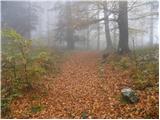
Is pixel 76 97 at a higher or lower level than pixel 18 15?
lower

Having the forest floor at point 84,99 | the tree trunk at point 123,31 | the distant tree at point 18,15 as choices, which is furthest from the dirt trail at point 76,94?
the distant tree at point 18,15

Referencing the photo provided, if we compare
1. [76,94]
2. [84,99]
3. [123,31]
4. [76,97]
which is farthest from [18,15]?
[84,99]

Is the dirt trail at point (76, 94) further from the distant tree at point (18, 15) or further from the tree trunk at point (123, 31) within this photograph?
the distant tree at point (18, 15)

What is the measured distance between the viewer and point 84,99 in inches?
255

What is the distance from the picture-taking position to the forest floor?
18.6ft

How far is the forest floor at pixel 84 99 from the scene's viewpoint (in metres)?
5.68

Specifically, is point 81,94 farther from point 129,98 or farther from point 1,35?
point 1,35

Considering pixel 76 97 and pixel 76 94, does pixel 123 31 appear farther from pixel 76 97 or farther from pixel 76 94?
pixel 76 97

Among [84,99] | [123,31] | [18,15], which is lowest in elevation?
[84,99]

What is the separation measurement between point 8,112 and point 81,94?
73.0 inches

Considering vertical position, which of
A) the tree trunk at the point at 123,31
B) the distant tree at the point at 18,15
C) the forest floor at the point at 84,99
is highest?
the distant tree at the point at 18,15

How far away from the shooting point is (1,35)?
7.25 metres

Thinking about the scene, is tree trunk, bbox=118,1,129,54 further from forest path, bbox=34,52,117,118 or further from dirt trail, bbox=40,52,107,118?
forest path, bbox=34,52,117,118

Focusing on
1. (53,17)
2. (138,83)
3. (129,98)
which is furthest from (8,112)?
(53,17)
